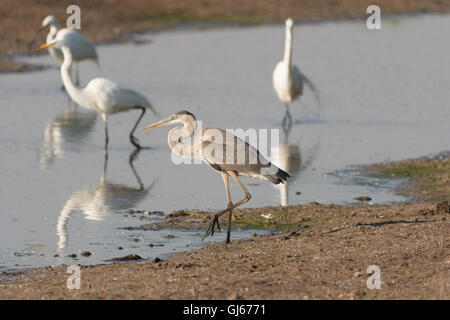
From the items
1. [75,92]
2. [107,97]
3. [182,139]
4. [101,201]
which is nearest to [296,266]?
[182,139]

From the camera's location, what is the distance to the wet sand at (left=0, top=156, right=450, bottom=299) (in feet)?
22.2

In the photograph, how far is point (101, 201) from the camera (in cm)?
1147

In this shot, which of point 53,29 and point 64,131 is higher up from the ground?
point 53,29

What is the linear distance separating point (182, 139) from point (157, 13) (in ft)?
84.7

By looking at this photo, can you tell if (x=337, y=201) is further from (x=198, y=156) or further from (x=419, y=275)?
(x=419, y=275)

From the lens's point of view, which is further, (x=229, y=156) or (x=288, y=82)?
(x=288, y=82)

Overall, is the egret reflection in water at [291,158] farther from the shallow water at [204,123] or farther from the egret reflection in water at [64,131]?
the egret reflection in water at [64,131]

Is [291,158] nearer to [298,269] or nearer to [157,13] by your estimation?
[298,269]

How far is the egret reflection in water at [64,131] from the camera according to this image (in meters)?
14.5

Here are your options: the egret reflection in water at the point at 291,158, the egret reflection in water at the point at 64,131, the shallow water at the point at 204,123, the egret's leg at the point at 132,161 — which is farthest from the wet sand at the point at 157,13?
the egret reflection in water at the point at 291,158

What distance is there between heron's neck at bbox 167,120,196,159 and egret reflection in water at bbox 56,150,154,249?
5.09 ft

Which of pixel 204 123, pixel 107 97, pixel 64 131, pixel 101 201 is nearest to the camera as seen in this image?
pixel 101 201

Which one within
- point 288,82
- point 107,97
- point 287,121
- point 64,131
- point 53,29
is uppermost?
point 53,29

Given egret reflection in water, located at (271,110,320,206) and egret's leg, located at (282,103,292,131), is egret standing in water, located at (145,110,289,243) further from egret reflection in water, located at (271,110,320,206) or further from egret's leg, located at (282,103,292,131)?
egret's leg, located at (282,103,292,131)
